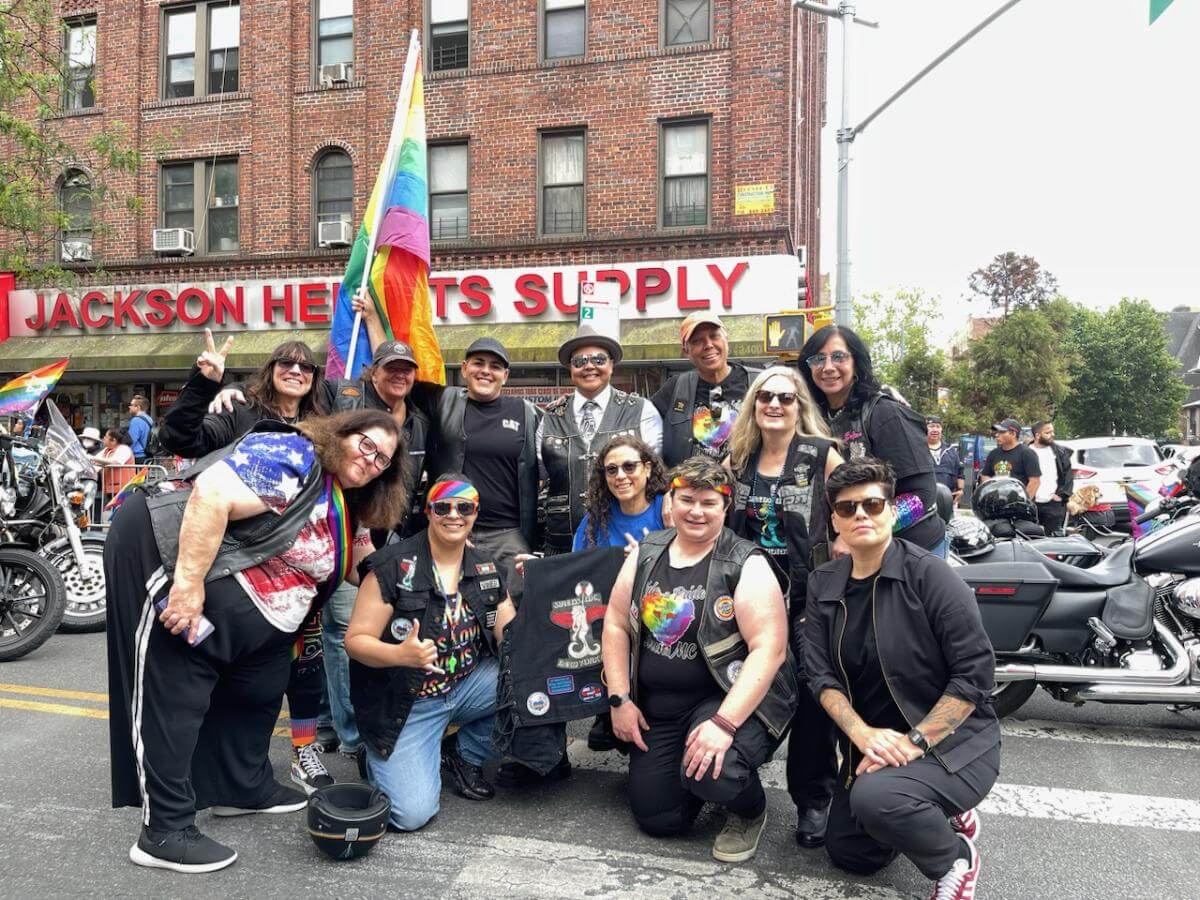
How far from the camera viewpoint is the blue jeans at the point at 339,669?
4.10m

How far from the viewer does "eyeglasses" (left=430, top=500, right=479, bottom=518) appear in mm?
3703

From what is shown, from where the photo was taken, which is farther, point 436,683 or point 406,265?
point 406,265

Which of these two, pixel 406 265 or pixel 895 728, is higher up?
pixel 406 265

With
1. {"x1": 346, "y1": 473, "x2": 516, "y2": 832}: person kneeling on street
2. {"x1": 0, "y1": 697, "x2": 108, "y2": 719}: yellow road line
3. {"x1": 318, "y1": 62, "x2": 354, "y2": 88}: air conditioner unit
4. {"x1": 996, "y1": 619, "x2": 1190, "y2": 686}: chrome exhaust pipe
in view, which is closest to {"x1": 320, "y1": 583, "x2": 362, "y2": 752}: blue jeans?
{"x1": 346, "y1": 473, "x2": 516, "y2": 832}: person kneeling on street

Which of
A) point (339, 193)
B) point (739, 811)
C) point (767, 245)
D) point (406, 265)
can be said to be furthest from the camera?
point (339, 193)

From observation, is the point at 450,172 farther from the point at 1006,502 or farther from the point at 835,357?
the point at 835,357

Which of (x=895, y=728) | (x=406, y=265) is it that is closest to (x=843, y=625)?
(x=895, y=728)

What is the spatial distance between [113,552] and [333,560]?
29.8 inches

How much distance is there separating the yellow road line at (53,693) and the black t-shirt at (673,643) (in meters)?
3.60

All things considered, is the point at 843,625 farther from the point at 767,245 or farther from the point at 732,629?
the point at 767,245

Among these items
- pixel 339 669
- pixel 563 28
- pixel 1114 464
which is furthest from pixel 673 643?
pixel 1114 464

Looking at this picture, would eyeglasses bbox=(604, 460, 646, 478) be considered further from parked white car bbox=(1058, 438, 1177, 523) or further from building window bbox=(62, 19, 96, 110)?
building window bbox=(62, 19, 96, 110)

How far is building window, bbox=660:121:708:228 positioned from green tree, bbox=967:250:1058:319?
102ft

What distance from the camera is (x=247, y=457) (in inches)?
123
